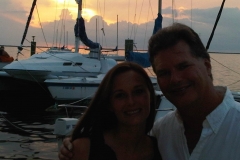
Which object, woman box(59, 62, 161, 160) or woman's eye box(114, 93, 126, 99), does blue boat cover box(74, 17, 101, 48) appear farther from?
woman's eye box(114, 93, 126, 99)

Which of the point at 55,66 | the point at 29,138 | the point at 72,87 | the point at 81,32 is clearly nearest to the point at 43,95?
the point at 55,66

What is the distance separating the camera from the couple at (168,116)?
2193mm

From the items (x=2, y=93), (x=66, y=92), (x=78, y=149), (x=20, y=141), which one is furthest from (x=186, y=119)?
(x=2, y=93)

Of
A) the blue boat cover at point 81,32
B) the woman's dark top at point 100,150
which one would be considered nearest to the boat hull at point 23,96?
the blue boat cover at point 81,32

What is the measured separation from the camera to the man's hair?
230 cm

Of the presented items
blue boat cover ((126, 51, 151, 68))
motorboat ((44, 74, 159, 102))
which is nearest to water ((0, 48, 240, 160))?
motorboat ((44, 74, 159, 102))

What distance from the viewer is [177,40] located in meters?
2.31

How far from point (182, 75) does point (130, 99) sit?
1.66 ft

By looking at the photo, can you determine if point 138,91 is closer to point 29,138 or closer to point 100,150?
point 100,150

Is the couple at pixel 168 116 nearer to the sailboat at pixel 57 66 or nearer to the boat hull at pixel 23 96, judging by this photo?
the boat hull at pixel 23 96

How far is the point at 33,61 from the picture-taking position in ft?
71.6

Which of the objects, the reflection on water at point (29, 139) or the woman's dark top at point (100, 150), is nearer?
the woman's dark top at point (100, 150)

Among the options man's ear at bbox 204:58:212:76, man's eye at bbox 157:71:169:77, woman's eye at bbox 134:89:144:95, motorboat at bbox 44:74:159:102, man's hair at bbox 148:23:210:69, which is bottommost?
motorboat at bbox 44:74:159:102

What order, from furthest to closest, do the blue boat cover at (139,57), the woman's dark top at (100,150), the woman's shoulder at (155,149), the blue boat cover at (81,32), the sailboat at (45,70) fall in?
the blue boat cover at (81,32)
the sailboat at (45,70)
the blue boat cover at (139,57)
the woman's shoulder at (155,149)
the woman's dark top at (100,150)
